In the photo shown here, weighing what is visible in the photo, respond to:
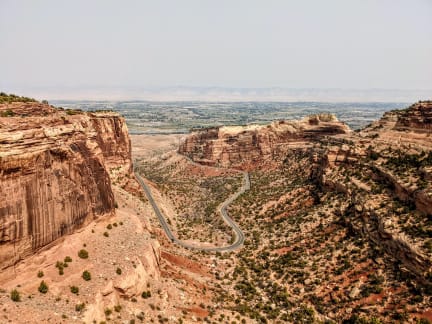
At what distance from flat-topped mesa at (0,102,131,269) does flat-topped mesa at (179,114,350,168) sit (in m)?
88.6

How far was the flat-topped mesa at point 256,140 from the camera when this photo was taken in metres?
126

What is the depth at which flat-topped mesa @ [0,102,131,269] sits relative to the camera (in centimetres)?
3319

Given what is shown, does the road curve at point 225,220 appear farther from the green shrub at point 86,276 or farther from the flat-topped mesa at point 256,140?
the green shrub at point 86,276

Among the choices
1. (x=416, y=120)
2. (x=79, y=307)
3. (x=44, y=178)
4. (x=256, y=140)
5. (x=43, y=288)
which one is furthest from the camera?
(x=256, y=140)

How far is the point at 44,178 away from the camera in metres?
36.5

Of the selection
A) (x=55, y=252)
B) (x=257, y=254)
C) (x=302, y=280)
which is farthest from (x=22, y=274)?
(x=257, y=254)

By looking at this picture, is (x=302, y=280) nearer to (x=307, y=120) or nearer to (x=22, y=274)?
(x=22, y=274)

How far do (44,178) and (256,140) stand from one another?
10584cm

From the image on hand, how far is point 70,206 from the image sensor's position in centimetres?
4012

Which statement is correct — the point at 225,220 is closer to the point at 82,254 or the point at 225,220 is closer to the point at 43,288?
the point at 82,254

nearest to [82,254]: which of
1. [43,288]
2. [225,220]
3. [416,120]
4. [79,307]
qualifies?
[43,288]

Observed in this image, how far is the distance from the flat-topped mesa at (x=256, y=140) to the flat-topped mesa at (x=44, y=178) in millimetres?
88557

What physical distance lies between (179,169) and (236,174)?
86.1 ft

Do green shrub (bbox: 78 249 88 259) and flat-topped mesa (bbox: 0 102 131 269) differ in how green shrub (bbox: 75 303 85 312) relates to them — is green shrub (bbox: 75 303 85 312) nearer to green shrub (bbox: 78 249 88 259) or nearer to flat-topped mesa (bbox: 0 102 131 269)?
flat-topped mesa (bbox: 0 102 131 269)
